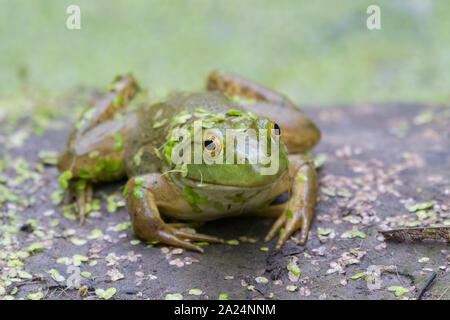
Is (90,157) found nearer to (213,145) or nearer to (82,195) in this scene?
(82,195)

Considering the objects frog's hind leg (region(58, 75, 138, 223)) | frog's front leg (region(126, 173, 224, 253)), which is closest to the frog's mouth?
frog's front leg (region(126, 173, 224, 253))

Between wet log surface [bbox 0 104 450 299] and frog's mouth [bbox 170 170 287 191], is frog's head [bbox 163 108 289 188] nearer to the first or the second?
frog's mouth [bbox 170 170 287 191]

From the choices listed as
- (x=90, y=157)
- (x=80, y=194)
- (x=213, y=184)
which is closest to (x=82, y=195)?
(x=80, y=194)

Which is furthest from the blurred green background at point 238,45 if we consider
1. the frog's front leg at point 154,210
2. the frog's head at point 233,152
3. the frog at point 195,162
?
the frog's head at point 233,152

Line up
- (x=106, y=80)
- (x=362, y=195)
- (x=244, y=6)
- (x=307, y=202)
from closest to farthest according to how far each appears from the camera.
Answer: (x=307, y=202) < (x=362, y=195) < (x=106, y=80) < (x=244, y=6)
